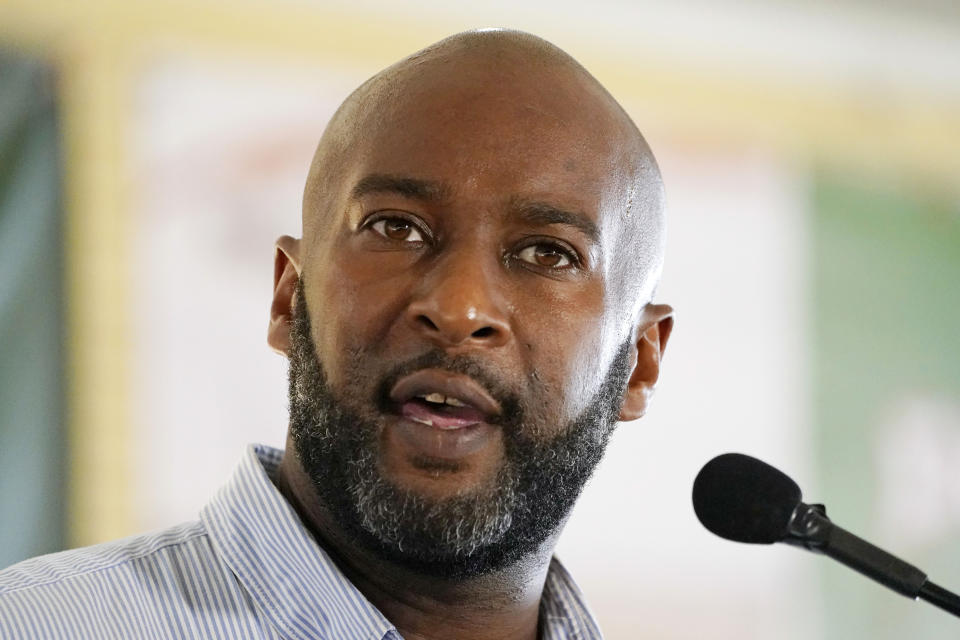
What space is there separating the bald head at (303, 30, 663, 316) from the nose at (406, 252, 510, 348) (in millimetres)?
173

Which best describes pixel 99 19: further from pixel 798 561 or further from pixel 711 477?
pixel 798 561

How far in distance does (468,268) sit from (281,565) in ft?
1.49

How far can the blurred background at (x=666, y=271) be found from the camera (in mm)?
3203

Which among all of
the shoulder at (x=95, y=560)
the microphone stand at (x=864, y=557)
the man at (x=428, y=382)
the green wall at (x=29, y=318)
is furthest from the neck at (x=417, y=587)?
the green wall at (x=29, y=318)

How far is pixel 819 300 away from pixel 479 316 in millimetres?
2921

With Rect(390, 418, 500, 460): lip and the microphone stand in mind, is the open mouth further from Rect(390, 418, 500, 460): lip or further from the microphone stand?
the microphone stand

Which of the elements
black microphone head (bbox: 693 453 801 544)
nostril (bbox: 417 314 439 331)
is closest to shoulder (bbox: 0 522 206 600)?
nostril (bbox: 417 314 439 331)

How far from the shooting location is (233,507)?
1773mm

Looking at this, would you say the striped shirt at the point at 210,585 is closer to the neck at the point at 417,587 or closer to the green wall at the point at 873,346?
the neck at the point at 417,587

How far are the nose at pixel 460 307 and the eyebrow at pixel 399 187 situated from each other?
109 mm

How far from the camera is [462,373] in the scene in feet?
5.52

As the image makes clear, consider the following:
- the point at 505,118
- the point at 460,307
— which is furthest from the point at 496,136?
the point at 460,307

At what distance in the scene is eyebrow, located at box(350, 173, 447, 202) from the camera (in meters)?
1.80

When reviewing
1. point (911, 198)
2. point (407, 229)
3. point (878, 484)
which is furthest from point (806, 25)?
point (407, 229)
